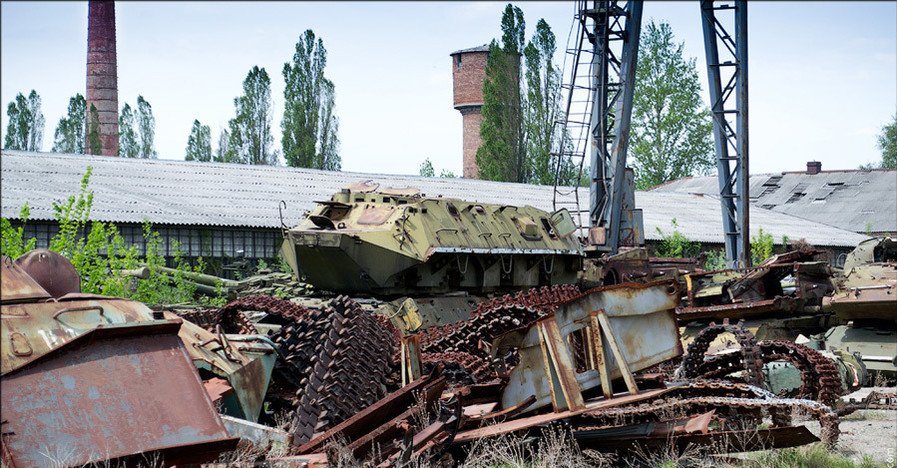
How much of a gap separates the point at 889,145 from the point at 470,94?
121 feet

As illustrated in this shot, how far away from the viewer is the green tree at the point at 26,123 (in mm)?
42812

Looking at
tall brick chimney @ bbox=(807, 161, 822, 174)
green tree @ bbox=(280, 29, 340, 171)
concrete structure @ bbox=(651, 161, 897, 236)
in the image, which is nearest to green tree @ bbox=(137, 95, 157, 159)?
green tree @ bbox=(280, 29, 340, 171)

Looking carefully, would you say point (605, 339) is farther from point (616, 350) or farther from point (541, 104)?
point (541, 104)

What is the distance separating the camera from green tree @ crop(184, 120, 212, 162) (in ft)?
142

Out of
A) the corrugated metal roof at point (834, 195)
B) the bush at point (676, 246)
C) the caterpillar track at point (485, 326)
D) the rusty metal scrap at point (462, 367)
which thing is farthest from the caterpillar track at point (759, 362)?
the corrugated metal roof at point (834, 195)

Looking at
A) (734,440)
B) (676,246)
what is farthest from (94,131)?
(734,440)

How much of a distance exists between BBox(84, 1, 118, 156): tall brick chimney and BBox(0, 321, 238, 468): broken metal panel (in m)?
30.7

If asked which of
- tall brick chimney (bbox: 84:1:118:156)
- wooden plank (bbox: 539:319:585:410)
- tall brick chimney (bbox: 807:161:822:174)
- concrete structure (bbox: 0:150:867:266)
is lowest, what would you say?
wooden plank (bbox: 539:319:585:410)

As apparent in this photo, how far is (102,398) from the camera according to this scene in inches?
218

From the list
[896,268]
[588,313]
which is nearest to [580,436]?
[588,313]

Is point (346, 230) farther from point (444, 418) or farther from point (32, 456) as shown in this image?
point (32, 456)

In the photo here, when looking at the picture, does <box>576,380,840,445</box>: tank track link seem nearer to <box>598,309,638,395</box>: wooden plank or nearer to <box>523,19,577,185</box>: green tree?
<box>598,309,638,395</box>: wooden plank

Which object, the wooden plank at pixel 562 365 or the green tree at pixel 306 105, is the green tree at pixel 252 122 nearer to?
the green tree at pixel 306 105

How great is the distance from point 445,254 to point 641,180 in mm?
43341
